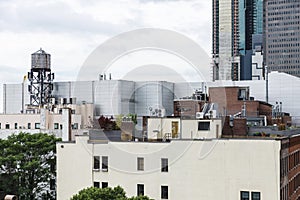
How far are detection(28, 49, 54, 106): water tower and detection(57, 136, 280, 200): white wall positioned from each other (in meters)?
55.8

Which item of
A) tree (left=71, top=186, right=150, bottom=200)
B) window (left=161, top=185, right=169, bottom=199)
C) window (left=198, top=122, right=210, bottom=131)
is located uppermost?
window (left=198, top=122, right=210, bottom=131)

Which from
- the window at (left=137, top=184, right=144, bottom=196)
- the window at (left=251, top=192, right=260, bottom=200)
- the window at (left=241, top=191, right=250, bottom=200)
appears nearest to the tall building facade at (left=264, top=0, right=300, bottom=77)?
the window at (left=137, top=184, right=144, bottom=196)

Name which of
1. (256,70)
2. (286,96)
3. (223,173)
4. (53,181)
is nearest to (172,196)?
(223,173)

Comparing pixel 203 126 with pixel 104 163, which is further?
pixel 104 163

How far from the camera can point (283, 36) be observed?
186500 mm

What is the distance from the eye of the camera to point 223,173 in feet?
132

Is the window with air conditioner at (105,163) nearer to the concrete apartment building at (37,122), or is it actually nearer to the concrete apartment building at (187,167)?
the concrete apartment building at (187,167)

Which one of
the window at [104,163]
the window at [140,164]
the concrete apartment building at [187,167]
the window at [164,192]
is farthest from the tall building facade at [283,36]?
the window at [164,192]

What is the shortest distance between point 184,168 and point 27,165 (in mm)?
16277

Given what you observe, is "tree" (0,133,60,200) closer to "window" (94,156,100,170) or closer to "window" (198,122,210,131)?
"window" (94,156,100,170)

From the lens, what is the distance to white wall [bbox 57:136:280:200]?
38.9m

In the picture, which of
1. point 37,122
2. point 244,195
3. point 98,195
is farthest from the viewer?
Answer: point 37,122

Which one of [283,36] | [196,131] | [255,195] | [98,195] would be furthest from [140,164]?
[283,36]

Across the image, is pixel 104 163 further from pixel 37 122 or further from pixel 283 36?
pixel 283 36
